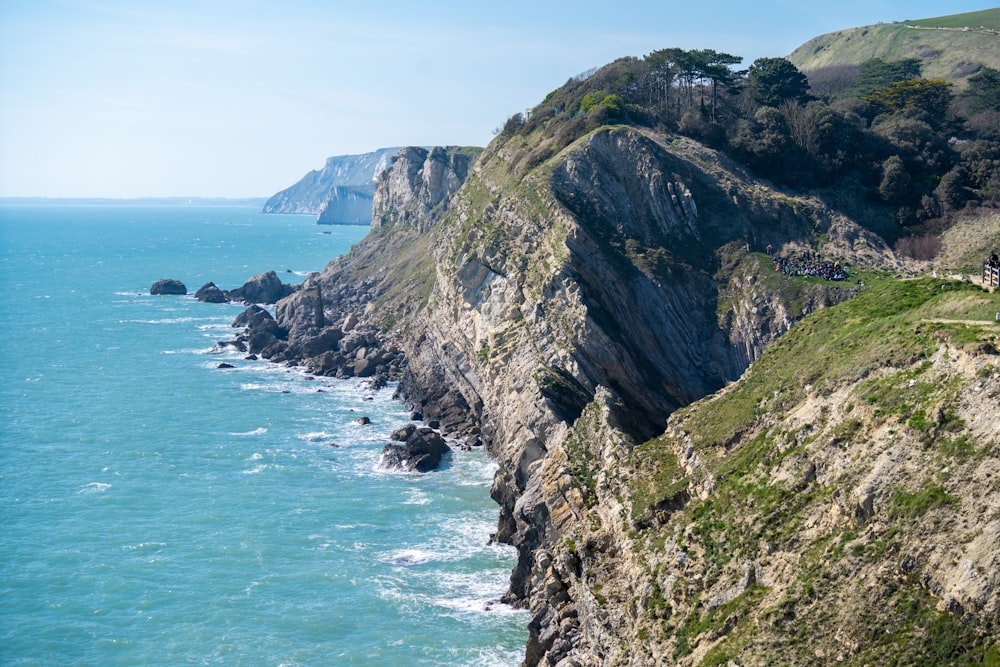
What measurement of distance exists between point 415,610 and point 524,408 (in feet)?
52.2

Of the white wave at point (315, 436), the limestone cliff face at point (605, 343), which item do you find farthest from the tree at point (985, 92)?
the white wave at point (315, 436)

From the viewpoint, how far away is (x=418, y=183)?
151 meters

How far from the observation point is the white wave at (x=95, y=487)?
64.1 metres

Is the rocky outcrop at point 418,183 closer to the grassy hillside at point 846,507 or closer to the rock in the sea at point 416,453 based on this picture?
the rock in the sea at point 416,453

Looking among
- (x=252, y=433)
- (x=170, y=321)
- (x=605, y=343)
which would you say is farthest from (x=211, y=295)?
(x=605, y=343)

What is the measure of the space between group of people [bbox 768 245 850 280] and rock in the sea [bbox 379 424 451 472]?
A: 102 ft

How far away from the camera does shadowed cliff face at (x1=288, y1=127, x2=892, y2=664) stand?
54594mm

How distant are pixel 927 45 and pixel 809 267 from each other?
94.5 meters

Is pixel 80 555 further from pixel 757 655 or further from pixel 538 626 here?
pixel 757 655

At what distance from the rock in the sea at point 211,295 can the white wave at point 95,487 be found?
83257 millimetres

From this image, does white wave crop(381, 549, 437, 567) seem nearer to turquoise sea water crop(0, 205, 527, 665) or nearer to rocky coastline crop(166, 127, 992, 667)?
turquoise sea water crop(0, 205, 527, 665)

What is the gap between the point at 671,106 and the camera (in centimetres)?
9344

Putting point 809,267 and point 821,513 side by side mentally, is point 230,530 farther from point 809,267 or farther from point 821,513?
point 809,267

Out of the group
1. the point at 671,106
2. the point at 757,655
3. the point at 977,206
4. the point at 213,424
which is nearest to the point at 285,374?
the point at 213,424
